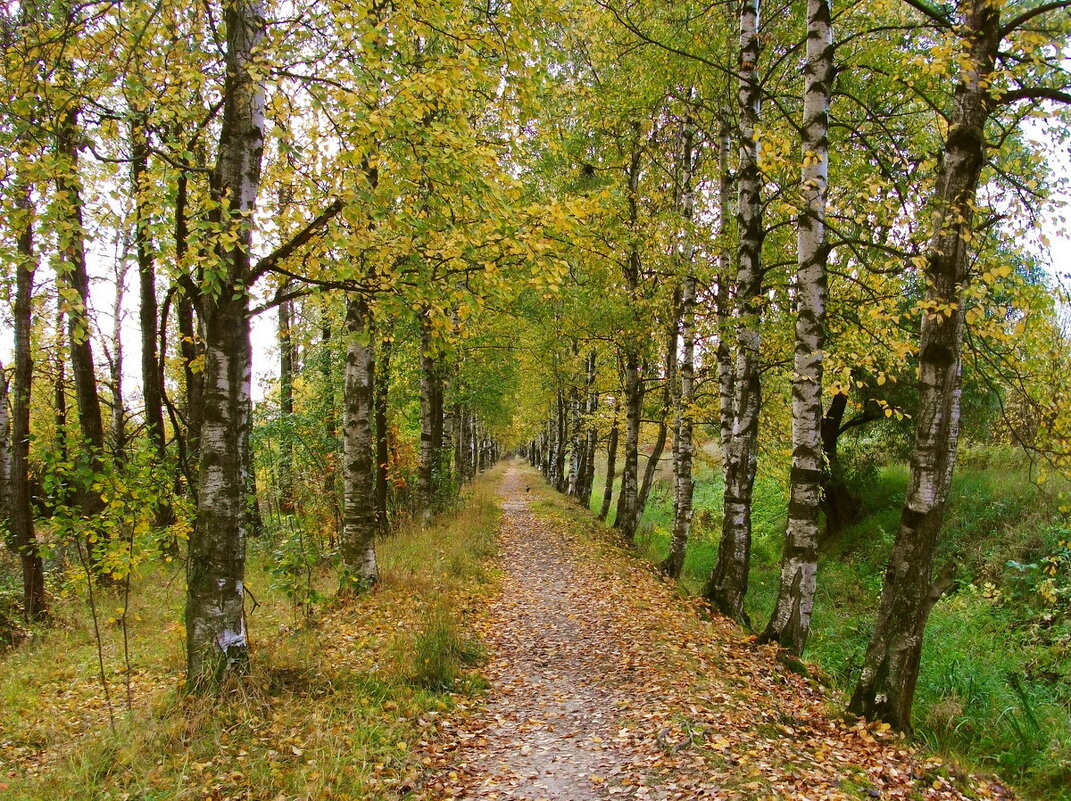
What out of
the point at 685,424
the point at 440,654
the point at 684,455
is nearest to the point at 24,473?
the point at 440,654

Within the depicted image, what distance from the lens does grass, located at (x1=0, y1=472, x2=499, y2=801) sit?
169 inches

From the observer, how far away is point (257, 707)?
5273 millimetres

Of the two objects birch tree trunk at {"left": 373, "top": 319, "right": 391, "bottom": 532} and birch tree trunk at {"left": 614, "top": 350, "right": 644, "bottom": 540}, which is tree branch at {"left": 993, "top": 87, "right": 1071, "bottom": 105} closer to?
birch tree trunk at {"left": 614, "top": 350, "right": 644, "bottom": 540}

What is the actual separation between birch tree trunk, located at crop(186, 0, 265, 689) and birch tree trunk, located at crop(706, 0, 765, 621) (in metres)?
6.45

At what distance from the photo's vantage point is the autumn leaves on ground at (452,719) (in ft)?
14.6

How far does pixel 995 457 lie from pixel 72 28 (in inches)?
821

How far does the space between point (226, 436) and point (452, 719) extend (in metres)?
3.58

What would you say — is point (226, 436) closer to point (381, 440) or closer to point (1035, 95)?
point (1035, 95)

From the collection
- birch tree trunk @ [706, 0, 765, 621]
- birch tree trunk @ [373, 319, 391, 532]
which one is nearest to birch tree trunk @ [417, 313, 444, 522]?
birch tree trunk @ [373, 319, 391, 532]

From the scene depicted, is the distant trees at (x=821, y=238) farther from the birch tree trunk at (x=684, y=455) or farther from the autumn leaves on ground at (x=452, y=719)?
the autumn leaves on ground at (x=452, y=719)

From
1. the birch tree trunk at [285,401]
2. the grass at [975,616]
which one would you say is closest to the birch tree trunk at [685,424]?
the grass at [975,616]

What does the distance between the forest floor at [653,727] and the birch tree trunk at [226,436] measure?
2.29m

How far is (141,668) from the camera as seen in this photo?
22.4 ft

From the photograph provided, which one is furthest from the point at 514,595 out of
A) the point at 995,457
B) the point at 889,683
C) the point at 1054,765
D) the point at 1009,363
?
A: the point at 995,457
